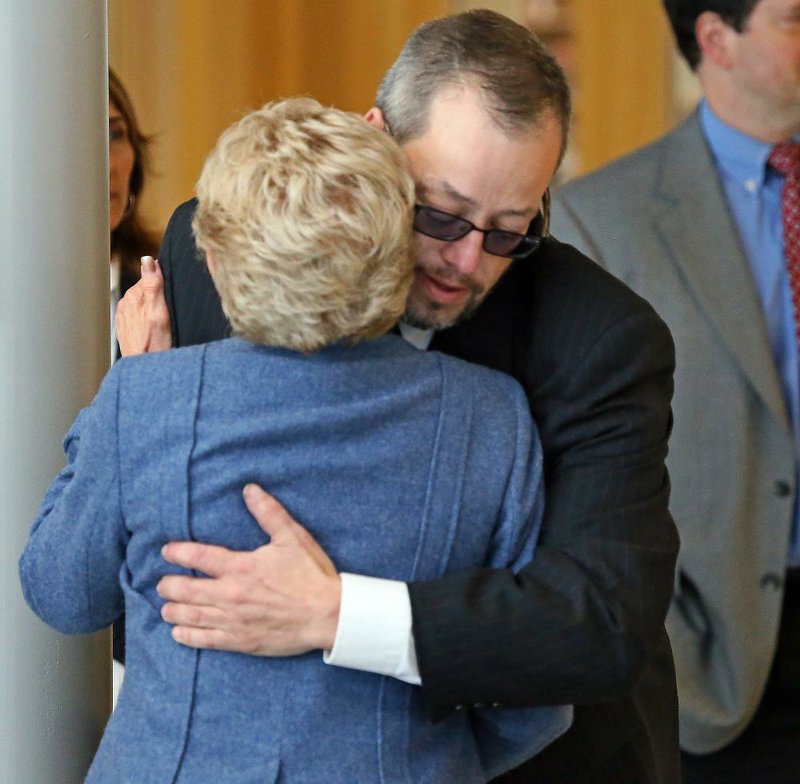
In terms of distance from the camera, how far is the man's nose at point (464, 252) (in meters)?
1.63

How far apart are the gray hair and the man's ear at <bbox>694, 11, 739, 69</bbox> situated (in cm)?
185

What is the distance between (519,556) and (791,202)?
2105 mm

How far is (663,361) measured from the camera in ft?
5.81

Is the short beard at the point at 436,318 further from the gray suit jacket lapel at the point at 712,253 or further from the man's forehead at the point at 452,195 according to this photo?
the gray suit jacket lapel at the point at 712,253

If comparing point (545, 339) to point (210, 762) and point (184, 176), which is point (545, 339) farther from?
point (184, 176)

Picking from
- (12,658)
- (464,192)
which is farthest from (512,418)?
(12,658)

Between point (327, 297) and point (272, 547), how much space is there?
0.26 meters

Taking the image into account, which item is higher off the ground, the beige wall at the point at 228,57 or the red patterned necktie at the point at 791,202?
the red patterned necktie at the point at 791,202

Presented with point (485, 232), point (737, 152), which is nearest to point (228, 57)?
point (737, 152)

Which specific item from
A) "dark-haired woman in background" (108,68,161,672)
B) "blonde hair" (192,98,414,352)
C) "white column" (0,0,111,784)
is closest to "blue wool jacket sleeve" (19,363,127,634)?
"blonde hair" (192,98,414,352)

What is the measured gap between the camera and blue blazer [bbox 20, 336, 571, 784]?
1.41 m

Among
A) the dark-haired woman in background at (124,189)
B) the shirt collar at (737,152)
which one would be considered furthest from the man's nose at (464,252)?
the shirt collar at (737,152)

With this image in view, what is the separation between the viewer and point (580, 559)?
1.55m

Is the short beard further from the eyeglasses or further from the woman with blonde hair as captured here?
the woman with blonde hair
